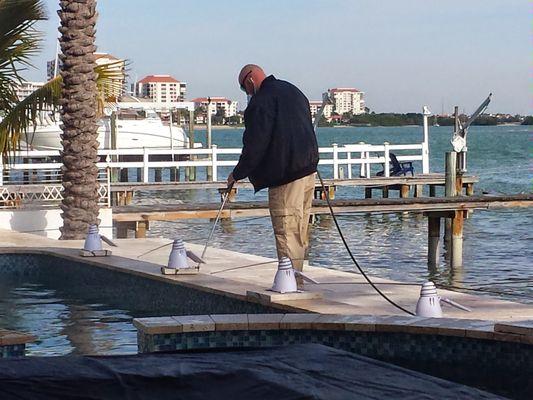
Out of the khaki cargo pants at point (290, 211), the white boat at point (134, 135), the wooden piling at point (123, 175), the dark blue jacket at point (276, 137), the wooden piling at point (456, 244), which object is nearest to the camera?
the dark blue jacket at point (276, 137)

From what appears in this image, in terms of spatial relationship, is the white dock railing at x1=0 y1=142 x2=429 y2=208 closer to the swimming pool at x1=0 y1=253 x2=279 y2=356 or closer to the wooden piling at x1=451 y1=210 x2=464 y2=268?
the swimming pool at x1=0 y1=253 x2=279 y2=356

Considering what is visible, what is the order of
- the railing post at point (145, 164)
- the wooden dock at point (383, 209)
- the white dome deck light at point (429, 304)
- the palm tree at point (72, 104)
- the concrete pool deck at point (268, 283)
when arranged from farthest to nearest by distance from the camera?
the railing post at point (145, 164) → the wooden dock at point (383, 209) → the palm tree at point (72, 104) → the concrete pool deck at point (268, 283) → the white dome deck light at point (429, 304)

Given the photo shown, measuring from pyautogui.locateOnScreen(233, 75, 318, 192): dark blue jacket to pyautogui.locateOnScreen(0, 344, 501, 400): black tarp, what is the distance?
4659 mm

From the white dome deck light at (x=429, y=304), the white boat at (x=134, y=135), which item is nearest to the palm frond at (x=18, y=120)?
the white dome deck light at (x=429, y=304)

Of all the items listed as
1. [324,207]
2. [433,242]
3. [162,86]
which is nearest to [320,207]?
[324,207]

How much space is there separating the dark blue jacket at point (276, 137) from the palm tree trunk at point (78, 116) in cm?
640

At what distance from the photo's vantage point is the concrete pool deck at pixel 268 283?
28.9 ft

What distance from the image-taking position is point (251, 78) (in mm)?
9539

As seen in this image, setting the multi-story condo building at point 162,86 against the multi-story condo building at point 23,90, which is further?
Result: the multi-story condo building at point 162,86

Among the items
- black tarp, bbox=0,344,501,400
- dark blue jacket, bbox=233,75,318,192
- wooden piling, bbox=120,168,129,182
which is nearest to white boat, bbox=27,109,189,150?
wooden piling, bbox=120,168,129,182

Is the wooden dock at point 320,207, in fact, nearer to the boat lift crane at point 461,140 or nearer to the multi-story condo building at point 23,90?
the multi-story condo building at point 23,90

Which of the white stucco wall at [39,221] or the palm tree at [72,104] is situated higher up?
the palm tree at [72,104]

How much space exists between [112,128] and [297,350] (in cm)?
3472

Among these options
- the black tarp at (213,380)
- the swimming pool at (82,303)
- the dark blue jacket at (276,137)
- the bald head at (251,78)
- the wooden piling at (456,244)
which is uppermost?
the bald head at (251,78)
